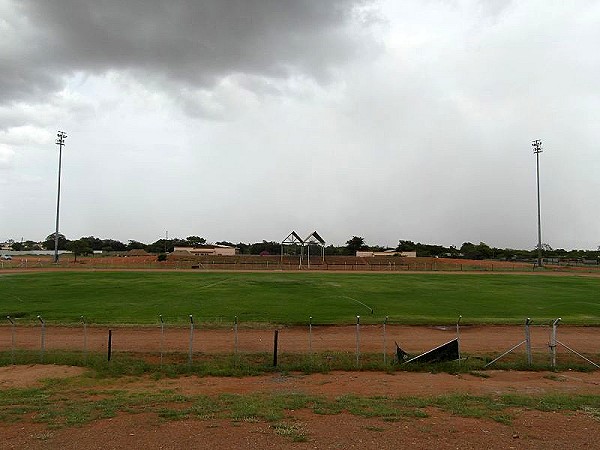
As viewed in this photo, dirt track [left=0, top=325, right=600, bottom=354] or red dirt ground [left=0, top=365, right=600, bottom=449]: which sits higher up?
red dirt ground [left=0, top=365, right=600, bottom=449]

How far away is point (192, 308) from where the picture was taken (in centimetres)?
3272

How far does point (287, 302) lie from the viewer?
1409 inches

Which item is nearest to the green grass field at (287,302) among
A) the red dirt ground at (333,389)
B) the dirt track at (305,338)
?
the dirt track at (305,338)

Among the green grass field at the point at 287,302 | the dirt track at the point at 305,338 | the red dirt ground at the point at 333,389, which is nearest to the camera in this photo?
the red dirt ground at the point at 333,389

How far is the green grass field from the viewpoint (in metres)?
29.2

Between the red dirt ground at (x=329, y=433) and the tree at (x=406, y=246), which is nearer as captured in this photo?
the red dirt ground at (x=329, y=433)

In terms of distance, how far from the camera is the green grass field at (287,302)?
29.2 metres

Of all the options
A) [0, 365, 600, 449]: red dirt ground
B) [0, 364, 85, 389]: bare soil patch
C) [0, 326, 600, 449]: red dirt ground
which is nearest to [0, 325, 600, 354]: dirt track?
[0, 326, 600, 449]: red dirt ground

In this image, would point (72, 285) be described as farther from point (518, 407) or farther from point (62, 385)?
point (518, 407)

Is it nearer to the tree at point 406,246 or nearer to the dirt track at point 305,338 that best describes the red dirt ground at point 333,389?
the dirt track at point 305,338

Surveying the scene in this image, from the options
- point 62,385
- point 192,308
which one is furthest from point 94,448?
point 192,308

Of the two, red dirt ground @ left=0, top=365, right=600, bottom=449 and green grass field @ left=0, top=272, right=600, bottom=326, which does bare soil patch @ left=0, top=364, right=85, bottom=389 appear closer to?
red dirt ground @ left=0, top=365, right=600, bottom=449

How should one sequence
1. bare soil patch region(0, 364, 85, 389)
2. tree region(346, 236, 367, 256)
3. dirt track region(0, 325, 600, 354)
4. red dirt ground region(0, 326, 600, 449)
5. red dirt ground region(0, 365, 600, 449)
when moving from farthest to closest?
1. tree region(346, 236, 367, 256)
2. dirt track region(0, 325, 600, 354)
3. bare soil patch region(0, 364, 85, 389)
4. red dirt ground region(0, 326, 600, 449)
5. red dirt ground region(0, 365, 600, 449)

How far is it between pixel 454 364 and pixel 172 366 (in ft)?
34.9
